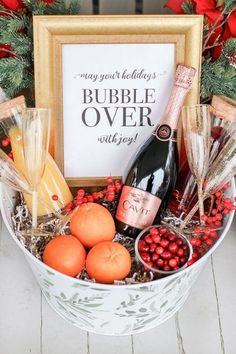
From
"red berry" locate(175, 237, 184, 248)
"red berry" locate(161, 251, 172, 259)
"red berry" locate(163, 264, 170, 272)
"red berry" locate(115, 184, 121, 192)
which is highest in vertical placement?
"red berry" locate(115, 184, 121, 192)

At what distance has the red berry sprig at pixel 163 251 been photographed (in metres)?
0.92

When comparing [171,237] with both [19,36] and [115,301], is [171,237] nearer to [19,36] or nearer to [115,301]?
[115,301]

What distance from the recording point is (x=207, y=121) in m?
0.98

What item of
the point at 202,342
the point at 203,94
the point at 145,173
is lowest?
A: the point at 202,342

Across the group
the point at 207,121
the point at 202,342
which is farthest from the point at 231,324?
the point at 207,121

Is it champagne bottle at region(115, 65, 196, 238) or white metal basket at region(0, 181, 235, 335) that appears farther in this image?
champagne bottle at region(115, 65, 196, 238)

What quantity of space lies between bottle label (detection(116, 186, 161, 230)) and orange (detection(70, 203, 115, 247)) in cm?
4

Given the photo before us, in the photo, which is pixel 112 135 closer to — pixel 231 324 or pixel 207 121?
pixel 207 121

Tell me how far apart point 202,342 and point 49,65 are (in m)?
0.54

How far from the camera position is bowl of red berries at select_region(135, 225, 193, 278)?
0.92m

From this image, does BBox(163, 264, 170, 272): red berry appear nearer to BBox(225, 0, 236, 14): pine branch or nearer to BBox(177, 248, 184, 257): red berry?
BBox(177, 248, 184, 257): red berry

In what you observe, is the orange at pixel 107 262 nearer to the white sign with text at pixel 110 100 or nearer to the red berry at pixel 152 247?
the red berry at pixel 152 247

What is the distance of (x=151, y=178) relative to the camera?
1012 millimetres

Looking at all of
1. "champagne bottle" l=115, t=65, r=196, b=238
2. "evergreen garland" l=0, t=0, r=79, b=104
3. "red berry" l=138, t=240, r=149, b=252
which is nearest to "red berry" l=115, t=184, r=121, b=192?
"champagne bottle" l=115, t=65, r=196, b=238
